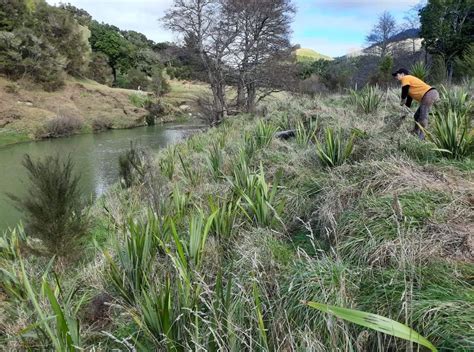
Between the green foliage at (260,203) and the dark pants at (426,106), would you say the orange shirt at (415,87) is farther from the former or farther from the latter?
the green foliage at (260,203)

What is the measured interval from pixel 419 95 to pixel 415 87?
6.4 inches

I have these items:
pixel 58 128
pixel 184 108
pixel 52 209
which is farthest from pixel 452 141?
pixel 184 108

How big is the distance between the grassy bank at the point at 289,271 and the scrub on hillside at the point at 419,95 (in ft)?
4.46

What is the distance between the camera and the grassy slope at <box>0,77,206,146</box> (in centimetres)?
3064

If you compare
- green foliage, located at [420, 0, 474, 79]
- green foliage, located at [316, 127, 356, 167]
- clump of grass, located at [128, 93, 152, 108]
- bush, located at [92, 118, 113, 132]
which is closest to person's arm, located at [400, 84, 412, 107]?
green foliage, located at [316, 127, 356, 167]

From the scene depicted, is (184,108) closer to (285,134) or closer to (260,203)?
(285,134)

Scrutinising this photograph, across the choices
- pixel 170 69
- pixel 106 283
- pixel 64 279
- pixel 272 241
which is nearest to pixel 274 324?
pixel 272 241

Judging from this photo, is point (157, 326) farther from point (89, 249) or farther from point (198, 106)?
point (198, 106)

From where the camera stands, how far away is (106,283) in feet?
11.4

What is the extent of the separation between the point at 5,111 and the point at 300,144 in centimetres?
3294

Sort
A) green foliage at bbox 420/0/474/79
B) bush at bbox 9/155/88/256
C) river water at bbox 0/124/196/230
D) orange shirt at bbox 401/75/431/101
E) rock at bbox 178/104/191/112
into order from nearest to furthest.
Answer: bush at bbox 9/155/88/256 → orange shirt at bbox 401/75/431/101 → river water at bbox 0/124/196/230 → green foliage at bbox 420/0/474/79 → rock at bbox 178/104/191/112

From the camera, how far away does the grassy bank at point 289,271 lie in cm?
196

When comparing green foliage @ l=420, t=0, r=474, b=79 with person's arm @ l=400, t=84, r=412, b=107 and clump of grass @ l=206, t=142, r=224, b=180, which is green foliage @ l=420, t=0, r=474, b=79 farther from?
clump of grass @ l=206, t=142, r=224, b=180

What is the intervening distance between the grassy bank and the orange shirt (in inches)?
67.8
